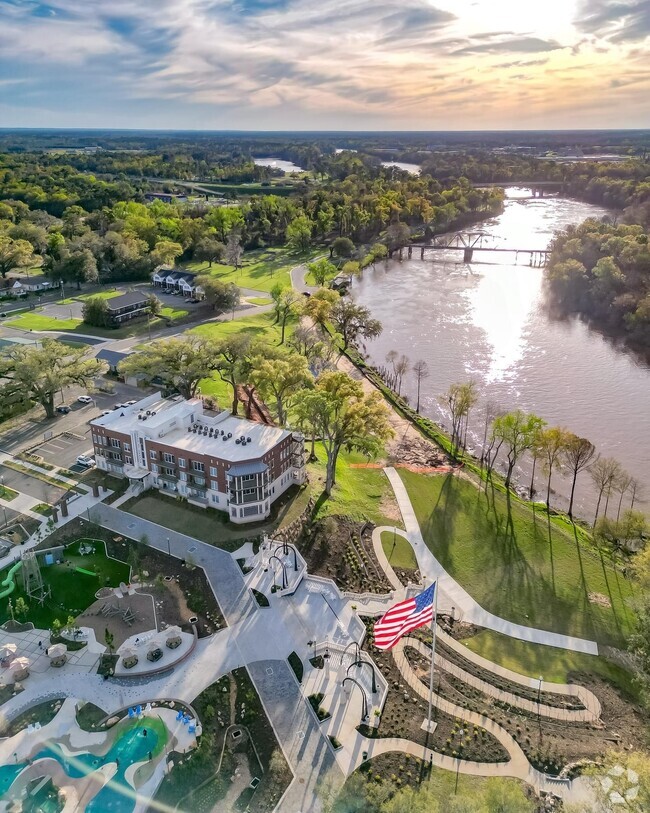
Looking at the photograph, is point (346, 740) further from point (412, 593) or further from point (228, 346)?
point (228, 346)

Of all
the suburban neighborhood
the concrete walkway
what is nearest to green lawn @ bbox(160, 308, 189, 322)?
the suburban neighborhood

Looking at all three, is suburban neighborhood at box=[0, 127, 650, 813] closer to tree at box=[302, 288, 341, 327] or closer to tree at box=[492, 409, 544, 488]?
tree at box=[492, 409, 544, 488]

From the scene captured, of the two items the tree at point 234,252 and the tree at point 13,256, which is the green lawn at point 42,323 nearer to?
the tree at point 13,256

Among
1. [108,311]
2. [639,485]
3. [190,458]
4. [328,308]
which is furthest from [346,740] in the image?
[108,311]

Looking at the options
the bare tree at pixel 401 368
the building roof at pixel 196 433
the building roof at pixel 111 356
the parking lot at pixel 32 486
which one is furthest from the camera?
the bare tree at pixel 401 368

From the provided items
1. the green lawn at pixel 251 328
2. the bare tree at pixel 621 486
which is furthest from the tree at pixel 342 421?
the green lawn at pixel 251 328

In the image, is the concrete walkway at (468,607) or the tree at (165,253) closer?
the concrete walkway at (468,607)
